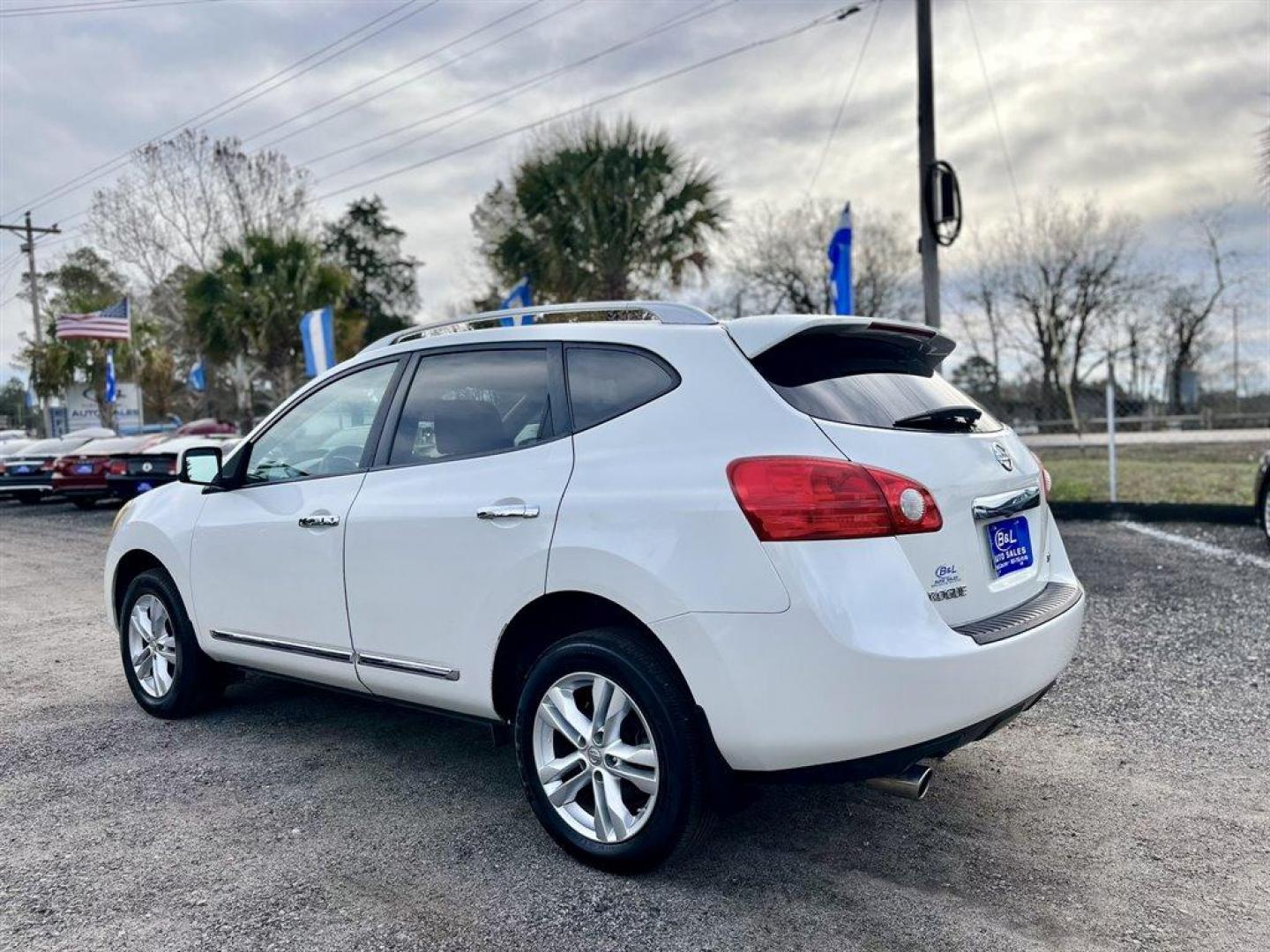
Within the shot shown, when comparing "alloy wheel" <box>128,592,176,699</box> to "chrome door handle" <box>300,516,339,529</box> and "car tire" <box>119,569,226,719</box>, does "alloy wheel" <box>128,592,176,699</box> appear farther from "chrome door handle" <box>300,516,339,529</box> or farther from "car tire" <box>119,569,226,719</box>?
→ "chrome door handle" <box>300,516,339,529</box>

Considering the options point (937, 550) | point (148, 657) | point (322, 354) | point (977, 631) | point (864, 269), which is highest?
point (864, 269)

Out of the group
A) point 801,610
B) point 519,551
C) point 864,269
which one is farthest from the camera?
point 864,269

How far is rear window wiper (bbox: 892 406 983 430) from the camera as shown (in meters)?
3.07

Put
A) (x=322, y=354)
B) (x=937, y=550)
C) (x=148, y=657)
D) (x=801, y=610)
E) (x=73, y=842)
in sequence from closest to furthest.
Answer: (x=801, y=610) < (x=937, y=550) < (x=73, y=842) < (x=148, y=657) < (x=322, y=354)

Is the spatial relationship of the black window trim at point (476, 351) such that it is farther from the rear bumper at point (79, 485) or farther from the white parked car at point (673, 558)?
the rear bumper at point (79, 485)

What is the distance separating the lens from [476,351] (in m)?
3.69

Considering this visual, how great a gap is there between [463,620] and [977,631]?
1.64m

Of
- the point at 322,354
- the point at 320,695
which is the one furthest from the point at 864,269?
the point at 320,695

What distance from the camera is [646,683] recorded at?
2.84m

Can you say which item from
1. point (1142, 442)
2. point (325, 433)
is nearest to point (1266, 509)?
point (325, 433)

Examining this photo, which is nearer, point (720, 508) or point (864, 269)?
point (720, 508)

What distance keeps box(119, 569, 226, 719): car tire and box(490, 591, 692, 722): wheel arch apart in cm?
206

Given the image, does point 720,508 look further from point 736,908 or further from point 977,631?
point 736,908

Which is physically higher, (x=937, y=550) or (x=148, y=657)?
(x=937, y=550)
